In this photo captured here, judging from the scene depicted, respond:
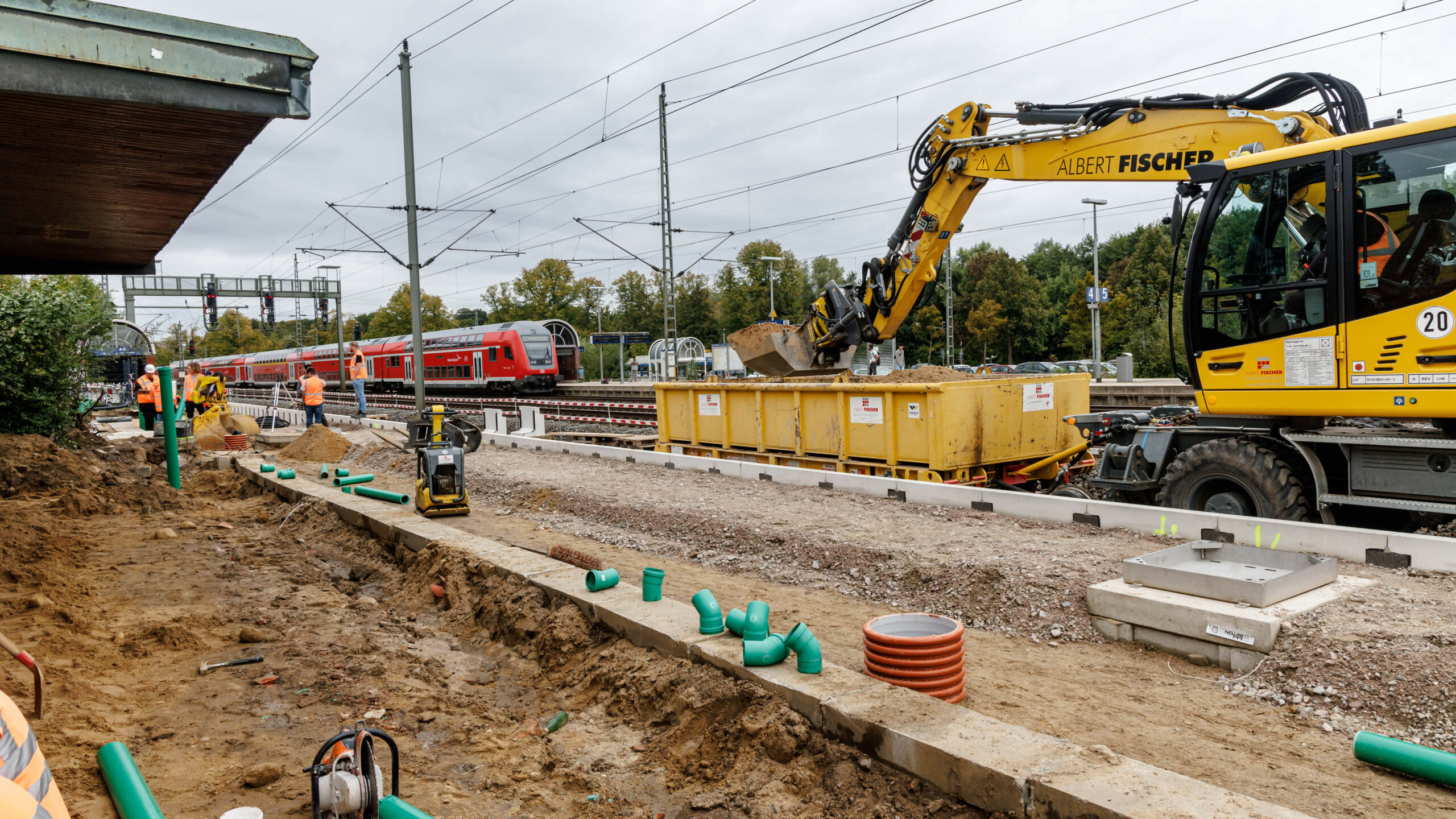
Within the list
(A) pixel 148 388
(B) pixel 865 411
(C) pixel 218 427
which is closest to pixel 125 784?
(B) pixel 865 411

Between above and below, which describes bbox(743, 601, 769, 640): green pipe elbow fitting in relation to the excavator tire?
below

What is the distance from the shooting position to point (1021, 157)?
10305 millimetres

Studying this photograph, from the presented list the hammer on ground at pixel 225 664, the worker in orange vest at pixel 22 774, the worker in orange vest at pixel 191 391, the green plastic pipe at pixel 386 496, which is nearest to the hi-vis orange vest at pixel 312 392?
the worker in orange vest at pixel 191 391

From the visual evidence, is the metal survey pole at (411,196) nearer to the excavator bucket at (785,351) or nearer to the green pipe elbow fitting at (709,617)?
the excavator bucket at (785,351)

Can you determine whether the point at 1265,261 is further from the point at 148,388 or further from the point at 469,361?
the point at 469,361

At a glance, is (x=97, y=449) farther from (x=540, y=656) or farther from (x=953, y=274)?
(x=953, y=274)

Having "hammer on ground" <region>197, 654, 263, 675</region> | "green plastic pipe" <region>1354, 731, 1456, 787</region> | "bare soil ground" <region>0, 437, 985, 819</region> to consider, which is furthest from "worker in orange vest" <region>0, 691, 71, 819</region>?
"green plastic pipe" <region>1354, 731, 1456, 787</region>

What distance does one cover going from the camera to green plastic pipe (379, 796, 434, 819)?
3.36 meters

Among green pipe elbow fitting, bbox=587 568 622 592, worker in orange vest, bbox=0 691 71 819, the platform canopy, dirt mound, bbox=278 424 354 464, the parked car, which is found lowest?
green pipe elbow fitting, bbox=587 568 622 592

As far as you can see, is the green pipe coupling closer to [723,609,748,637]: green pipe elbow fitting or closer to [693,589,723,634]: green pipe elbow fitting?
[693,589,723,634]: green pipe elbow fitting

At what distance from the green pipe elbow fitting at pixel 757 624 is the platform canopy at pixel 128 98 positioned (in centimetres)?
361

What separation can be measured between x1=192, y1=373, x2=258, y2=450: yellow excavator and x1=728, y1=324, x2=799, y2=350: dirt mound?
13406 millimetres

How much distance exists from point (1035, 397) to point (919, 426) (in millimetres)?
1688

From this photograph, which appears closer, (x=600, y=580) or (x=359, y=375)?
(x=600, y=580)
